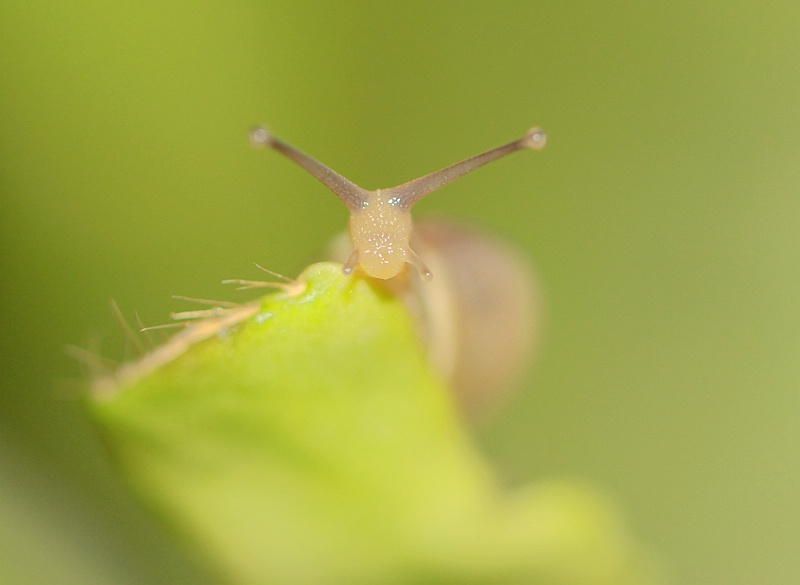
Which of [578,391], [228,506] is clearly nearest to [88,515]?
[228,506]

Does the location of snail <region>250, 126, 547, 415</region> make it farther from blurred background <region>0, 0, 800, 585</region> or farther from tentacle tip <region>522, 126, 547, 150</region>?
blurred background <region>0, 0, 800, 585</region>

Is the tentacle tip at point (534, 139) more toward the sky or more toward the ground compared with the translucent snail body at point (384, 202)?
more toward the sky

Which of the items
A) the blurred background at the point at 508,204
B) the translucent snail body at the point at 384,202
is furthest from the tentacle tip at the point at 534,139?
the blurred background at the point at 508,204

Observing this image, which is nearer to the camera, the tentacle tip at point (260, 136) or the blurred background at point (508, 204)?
the tentacle tip at point (260, 136)

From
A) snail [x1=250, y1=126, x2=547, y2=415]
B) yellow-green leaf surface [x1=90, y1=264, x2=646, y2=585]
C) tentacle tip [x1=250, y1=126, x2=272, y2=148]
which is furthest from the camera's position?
snail [x1=250, y1=126, x2=547, y2=415]

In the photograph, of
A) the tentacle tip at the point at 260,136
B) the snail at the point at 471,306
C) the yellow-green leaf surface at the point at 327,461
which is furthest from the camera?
the snail at the point at 471,306

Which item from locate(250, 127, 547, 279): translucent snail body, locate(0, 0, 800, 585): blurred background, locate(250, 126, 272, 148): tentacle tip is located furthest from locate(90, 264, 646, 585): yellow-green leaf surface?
locate(0, 0, 800, 585): blurred background

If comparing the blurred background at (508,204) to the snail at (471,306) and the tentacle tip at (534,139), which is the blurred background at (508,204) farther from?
the tentacle tip at (534,139)
